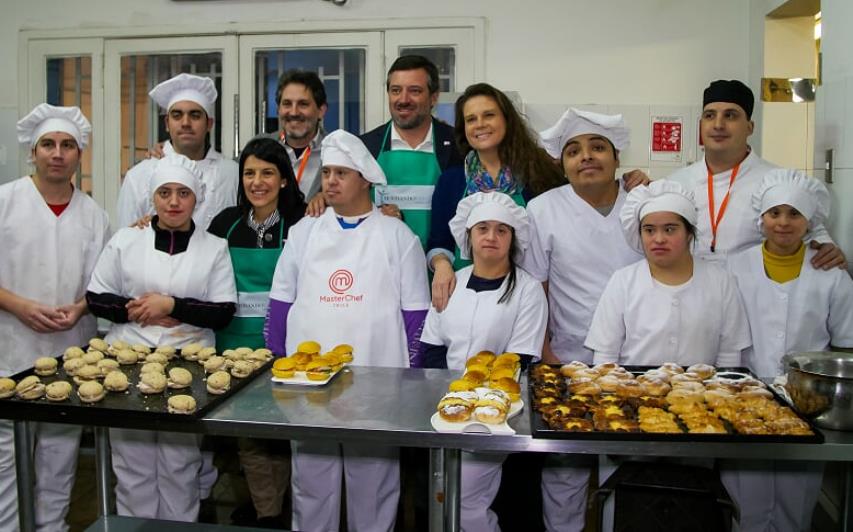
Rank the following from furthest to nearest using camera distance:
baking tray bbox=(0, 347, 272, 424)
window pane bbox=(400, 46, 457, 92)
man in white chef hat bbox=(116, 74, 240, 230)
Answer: window pane bbox=(400, 46, 457, 92) → man in white chef hat bbox=(116, 74, 240, 230) → baking tray bbox=(0, 347, 272, 424)

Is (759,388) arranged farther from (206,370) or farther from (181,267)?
(181,267)

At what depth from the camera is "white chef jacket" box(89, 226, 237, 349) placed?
8.43 feet

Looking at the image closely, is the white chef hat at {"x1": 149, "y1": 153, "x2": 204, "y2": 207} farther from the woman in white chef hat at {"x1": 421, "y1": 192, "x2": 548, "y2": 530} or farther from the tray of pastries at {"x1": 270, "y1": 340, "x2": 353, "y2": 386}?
the woman in white chef hat at {"x1": 421, "y1": 192, "x2": 548, "y2": 530}

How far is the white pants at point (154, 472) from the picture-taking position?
8.25 feet

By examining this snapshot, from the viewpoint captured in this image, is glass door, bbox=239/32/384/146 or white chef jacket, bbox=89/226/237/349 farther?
glass door, bbox=239/32/384/146

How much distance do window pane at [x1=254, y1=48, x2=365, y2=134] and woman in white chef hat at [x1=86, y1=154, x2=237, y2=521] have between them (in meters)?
2.10

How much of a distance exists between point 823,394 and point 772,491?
3.11ft

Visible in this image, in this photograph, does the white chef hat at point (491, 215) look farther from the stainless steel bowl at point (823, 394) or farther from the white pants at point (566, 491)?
the stainless steel bowl at point (823, 394)

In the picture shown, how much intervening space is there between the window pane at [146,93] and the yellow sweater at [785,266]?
347cm

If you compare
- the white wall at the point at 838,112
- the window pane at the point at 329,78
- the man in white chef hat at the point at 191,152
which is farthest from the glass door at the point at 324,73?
the white wall at the point at 838,112

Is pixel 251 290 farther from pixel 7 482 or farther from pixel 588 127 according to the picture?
pixel 588 127

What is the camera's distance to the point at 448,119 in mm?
4102

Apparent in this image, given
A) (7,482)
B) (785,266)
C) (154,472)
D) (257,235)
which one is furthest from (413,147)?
(7,482)

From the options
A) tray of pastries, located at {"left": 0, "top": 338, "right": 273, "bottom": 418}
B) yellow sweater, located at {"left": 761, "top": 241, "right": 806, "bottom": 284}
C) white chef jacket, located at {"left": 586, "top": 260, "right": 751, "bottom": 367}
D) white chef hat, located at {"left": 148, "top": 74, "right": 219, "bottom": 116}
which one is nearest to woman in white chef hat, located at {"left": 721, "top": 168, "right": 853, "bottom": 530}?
yellow sweater, located at {"left": 761, "top": 241, "right": 806, "bottom": 284}
